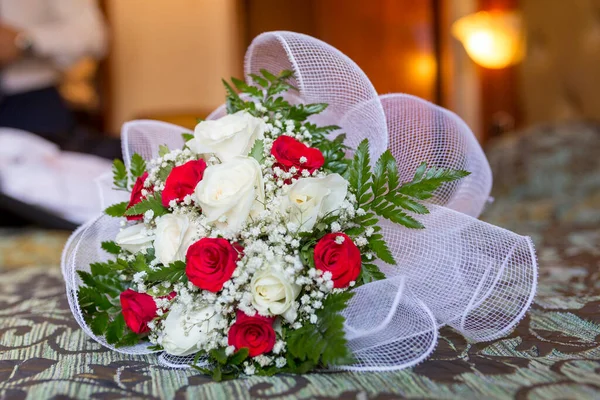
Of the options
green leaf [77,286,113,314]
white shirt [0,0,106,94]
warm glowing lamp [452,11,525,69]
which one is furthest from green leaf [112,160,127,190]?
warm glowing lamp [452,11,525,69]

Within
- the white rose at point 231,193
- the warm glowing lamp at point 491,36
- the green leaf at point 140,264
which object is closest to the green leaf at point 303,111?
the white rose at point 231,193

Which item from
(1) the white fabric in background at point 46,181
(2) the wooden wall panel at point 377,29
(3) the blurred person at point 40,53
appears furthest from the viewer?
(2) the wooden wall panel at point 377,29

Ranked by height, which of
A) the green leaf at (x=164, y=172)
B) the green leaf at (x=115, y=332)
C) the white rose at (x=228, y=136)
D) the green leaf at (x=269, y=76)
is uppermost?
the green leaf at (x=269, y=76)

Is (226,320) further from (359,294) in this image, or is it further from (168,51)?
(168,51)

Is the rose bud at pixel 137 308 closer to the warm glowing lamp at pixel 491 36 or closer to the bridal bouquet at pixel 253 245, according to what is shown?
the bridal bouquet at pixel 253 245

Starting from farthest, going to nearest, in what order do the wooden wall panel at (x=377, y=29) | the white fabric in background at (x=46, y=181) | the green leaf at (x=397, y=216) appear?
the wooden wall panel at (x=377, y=29) → the white fabric in background at (x=46, y=181) → the green leaf at (x=397, y=216)

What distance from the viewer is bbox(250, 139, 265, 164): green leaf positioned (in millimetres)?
677

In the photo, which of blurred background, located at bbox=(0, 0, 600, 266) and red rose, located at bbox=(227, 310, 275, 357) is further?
blurred background, located at bbox=(0, 0, 600, 266)

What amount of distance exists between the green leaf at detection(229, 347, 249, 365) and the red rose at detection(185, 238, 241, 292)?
61 millimetres

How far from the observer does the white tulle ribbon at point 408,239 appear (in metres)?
0.63

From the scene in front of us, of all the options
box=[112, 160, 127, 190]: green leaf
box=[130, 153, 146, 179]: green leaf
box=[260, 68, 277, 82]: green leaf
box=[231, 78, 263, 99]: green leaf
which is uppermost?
box=[260, 68, 277, 82]: green leaf

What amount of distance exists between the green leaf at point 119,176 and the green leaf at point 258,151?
22 cm

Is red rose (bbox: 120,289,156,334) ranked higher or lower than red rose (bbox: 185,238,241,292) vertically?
lower

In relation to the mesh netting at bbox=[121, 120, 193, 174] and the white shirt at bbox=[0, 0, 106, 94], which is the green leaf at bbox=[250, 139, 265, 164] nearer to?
the mesh netting at bbox=[121, 120, 193, 174]
